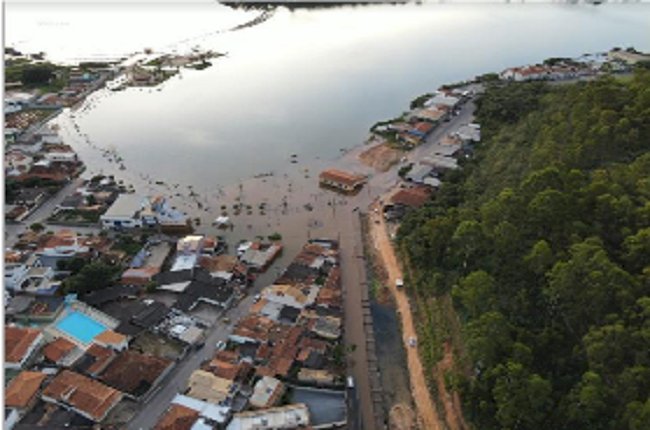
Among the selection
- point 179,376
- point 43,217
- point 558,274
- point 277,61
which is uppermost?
point 277,61

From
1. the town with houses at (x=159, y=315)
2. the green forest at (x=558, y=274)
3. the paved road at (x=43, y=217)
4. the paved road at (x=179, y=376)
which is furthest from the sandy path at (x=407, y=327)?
the paved road at (x=43, y=217)

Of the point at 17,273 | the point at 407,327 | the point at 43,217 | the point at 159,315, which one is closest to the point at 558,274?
the point at 407,327

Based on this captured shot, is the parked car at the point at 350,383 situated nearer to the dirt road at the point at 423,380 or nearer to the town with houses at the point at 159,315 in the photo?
the town with houses at the point at 159,315

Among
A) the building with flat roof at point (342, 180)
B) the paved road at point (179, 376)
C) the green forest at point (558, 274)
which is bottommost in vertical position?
the paved road at point (179, 376)

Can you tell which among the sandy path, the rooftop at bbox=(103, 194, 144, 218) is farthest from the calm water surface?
the sandy path

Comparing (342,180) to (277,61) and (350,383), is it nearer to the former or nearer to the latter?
(350,383)

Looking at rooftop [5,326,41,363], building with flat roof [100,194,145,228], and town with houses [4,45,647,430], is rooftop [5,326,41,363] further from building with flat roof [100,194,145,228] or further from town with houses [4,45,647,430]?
building with flat roof [100,194,145,228]

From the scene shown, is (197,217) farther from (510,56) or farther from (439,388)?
(510,56)
